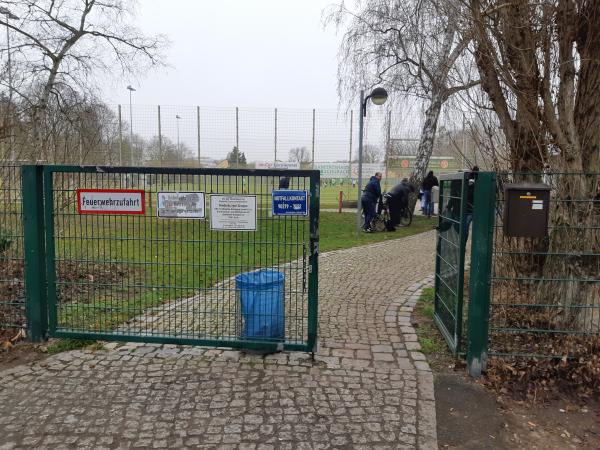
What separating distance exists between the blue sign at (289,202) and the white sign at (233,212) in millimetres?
206

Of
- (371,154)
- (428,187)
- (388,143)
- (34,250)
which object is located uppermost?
(388,143)

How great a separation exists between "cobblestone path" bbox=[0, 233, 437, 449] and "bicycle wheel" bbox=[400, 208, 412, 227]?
10.4 metres

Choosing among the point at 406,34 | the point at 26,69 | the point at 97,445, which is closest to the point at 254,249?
the point at 97,445

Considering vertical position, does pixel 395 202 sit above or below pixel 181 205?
below

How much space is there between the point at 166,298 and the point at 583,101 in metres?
5.10

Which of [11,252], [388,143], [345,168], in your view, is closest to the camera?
[11,252]

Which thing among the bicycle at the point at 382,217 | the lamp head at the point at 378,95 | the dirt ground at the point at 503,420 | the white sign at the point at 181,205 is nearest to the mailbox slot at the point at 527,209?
the dirt ground at the point at 503,420

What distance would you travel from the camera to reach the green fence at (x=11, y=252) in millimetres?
4656

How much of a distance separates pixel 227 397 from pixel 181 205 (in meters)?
1.67

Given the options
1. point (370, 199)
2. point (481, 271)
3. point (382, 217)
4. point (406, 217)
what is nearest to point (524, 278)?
point (481, 271)

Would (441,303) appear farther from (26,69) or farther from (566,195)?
(26,69)

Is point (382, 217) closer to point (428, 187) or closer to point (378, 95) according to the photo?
point (378, 95)

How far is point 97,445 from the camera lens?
9.84 ft

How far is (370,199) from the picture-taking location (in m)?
13.0
